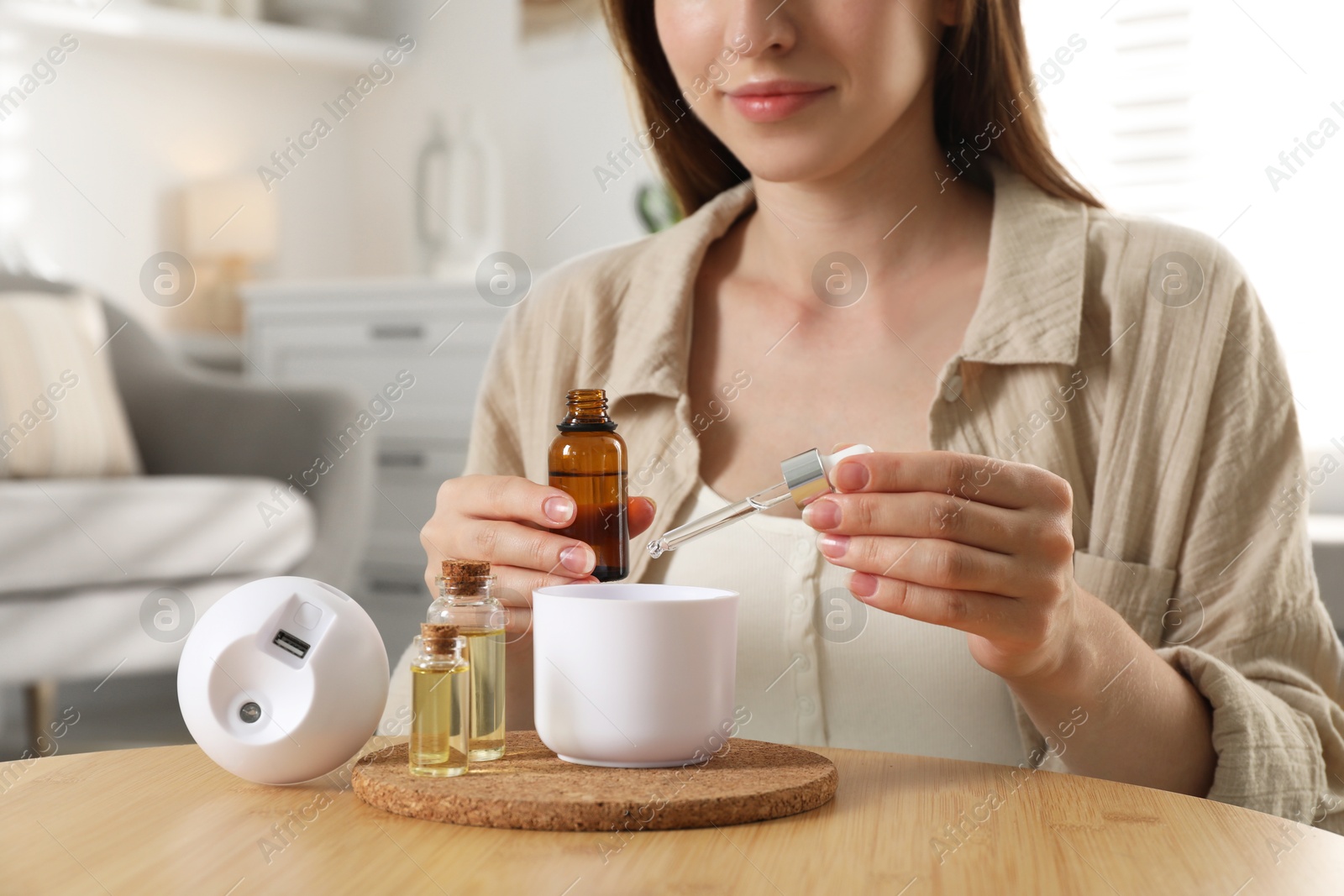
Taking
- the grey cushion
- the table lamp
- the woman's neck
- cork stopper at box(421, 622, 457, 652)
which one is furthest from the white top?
the table lamp

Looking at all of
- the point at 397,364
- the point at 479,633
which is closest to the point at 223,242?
the point at 397,364

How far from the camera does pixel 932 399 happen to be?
3.31 ft

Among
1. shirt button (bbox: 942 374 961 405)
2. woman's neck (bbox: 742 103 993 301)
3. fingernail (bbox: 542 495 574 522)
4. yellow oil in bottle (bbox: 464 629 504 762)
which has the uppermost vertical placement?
woman's neck (bbox: 742 103 993 301)

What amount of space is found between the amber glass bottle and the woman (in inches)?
0.6

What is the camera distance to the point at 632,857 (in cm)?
53

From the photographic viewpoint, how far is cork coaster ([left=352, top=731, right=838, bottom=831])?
0.56 m

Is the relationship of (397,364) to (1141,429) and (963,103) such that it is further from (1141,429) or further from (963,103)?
(1141,429)

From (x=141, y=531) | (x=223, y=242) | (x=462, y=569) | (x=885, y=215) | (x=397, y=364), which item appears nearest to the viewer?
(x=462, y=569)

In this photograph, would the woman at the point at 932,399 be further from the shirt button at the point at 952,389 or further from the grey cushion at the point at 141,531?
the grey cushion at the point at 141,531

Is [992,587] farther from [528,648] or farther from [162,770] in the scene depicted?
[162,770]

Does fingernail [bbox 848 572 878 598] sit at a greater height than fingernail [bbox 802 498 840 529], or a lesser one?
lesser

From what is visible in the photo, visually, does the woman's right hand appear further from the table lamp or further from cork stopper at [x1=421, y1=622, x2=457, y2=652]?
the table lamp

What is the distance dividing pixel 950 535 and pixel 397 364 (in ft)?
7.92

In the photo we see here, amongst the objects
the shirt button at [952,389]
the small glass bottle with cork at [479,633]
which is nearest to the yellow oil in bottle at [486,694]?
the small glass bottle with cork at [479,633]
